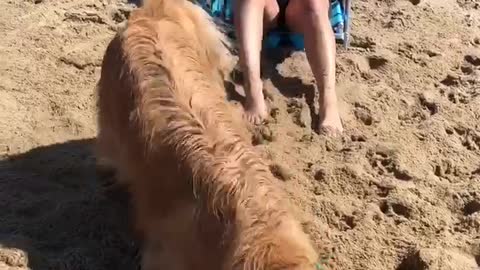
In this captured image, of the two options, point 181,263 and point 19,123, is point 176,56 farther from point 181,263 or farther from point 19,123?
point 19,123

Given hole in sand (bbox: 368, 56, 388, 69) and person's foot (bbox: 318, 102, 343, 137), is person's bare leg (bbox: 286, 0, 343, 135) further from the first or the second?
hole in sand (bbox: 368, 56, 388, 69)

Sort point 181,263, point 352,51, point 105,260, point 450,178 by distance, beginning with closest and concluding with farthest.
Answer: point 181,263 → point 105,260 → point 450,178 → point 352,51

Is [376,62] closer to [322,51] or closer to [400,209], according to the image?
[322,51]

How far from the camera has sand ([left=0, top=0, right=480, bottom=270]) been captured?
361cm

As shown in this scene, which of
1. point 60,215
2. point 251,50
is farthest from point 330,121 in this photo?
point 60,215

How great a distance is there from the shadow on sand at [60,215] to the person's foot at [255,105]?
0.75 m

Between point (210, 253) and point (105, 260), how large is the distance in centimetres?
80

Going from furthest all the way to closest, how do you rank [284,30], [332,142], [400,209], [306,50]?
[284,30]
[306,50]
[332,142]
[400,209]

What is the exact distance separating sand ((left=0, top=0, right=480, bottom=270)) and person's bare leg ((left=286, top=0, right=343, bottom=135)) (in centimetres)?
10

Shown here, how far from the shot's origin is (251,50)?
438 centimetres

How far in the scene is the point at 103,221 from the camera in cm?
367

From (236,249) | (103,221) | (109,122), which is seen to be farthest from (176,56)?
(236,249)

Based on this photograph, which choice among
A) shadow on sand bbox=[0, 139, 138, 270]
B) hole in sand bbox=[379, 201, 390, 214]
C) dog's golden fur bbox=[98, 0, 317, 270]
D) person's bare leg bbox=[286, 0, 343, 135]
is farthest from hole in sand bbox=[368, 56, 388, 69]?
shadow on sand bbox=[0, 139, 138, 270]

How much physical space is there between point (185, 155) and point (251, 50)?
59.1 inches
